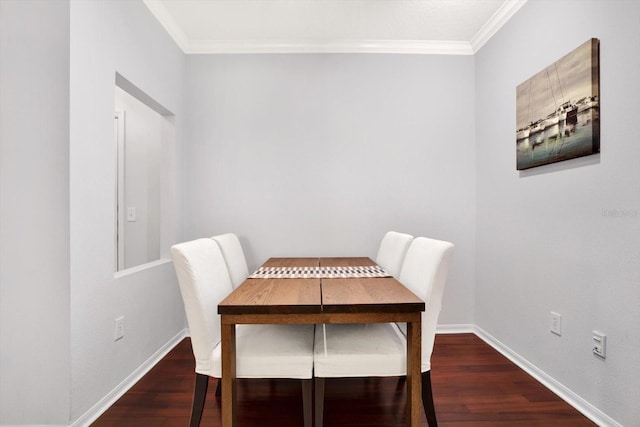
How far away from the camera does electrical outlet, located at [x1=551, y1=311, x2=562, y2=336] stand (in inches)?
75.9

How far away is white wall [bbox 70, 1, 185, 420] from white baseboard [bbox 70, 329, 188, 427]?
1.1 inches

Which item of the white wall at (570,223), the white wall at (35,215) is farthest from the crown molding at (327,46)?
the white wall at (35,215)

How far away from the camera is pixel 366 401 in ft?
6.03

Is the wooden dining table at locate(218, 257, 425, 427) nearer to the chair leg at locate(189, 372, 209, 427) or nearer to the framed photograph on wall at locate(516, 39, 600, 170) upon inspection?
the chair leg at locate(189, 372, 209, 427)

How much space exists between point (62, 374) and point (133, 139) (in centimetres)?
210

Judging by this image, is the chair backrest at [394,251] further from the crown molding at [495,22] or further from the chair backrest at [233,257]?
the crown molding at [495,22]

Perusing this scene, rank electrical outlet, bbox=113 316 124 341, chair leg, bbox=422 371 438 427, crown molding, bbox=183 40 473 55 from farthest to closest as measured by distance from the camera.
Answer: crown molding, bbox=183 40 473 55, electrical outlet, bbox=113 316 124 341, chair leg, bbox=422 371 438 427

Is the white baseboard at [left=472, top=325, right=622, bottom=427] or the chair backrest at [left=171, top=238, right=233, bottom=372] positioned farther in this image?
the white baseboard at [left=472, top=325, right=622, bottom=427]

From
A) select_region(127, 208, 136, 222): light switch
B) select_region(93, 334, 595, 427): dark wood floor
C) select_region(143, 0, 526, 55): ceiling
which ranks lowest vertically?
select_region(93, 334, 595, 427): dark wood floor

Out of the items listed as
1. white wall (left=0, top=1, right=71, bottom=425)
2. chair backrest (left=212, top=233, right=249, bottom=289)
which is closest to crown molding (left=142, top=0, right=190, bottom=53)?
white wall (left=0, top=1, right=71, bottom=425)

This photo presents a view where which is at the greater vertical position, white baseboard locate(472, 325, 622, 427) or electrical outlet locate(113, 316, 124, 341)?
electrical outlet locate(113, 316, 124, 341)

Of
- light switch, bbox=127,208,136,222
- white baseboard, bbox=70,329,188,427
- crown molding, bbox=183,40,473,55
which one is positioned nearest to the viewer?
white baseboard, bbox=70,329,188,427

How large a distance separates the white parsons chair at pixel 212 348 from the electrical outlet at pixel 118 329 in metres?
0.75

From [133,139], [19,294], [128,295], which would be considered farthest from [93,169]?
[133,139]
